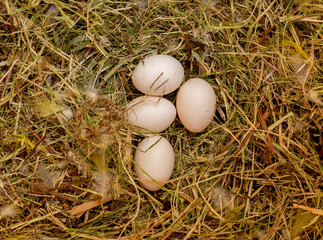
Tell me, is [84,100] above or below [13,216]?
above

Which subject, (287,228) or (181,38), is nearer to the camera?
(287,228)

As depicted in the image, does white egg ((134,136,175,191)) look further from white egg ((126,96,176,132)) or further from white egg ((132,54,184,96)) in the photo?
white egg ((132,54,184,96))

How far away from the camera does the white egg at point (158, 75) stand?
140 cm

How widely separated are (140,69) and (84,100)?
247mm

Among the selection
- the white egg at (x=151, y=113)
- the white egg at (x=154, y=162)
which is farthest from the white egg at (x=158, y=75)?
the white egg at (x=154, y=162)

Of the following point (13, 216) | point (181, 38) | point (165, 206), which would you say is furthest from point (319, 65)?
point (13, 216)

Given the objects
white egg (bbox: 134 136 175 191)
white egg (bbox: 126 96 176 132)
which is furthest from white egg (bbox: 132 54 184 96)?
white egg (bbox: 134 136 175 191)

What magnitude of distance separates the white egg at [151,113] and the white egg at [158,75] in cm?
4

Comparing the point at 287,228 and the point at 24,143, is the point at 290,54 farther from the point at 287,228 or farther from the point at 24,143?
the point at 24,143

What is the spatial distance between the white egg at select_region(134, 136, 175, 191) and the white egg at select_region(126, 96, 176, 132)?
0.05 meters

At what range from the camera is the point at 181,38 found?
1508mm

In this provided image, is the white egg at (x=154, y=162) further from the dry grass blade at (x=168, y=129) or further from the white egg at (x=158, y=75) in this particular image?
the white egg at (x=158, y=75)

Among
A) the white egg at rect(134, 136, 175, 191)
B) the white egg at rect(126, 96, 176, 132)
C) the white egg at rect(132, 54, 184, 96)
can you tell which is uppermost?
the white egg at rect(132, 54, 184, 96)

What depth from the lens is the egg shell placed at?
55.4 inches
